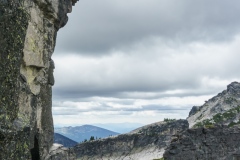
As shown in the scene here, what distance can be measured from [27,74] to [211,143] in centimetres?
4958

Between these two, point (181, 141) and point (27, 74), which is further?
point (181, 141)

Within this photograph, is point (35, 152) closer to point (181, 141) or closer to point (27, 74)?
point (27, 74)

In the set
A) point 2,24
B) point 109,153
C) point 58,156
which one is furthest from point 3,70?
point 109,153

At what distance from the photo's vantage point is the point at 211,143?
200 feet

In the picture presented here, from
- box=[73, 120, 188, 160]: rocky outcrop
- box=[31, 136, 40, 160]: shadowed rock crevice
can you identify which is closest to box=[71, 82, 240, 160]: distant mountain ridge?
box=[73, 120, 188, 160]: rocky outcrop

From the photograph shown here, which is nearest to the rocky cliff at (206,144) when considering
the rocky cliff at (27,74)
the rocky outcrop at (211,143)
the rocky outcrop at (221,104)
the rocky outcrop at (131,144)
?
the rocky outcrop at (211,143)

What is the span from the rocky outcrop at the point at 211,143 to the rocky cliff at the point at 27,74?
4233cm

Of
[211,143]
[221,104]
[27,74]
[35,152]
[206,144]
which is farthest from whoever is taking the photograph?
[221,104]

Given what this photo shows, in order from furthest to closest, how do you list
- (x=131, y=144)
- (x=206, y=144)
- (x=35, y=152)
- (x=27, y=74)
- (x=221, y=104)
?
(x=221, y=104)
(x=131, y=144)
(x=206, y=144)
(x=35, y=152)
(x=27, y=74)

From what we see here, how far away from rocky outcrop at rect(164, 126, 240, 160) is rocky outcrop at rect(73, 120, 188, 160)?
27.2 meters

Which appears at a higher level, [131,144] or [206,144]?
[206,144]

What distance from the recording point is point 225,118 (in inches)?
4555

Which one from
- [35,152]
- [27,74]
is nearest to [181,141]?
[35,152]

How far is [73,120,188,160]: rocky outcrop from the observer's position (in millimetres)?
88438
